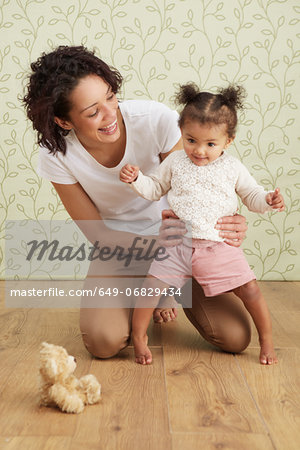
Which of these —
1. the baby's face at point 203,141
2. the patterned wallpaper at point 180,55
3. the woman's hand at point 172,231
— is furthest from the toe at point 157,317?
the patterned wallpaper at point 180,55

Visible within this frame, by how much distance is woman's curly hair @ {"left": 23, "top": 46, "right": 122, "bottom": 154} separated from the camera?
1.75 m

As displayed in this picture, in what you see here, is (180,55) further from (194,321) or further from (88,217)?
(194,321)

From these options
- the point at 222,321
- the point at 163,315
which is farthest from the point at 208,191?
the point at 163,315

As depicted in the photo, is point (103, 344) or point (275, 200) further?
point (103, 344)

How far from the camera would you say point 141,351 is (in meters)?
1.85

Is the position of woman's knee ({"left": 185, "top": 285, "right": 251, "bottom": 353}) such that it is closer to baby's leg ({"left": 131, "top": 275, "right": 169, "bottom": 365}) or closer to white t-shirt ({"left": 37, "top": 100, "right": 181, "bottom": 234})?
baby's leg ({"left": 131, "top": 275, "right": 169, "bottom": 365})

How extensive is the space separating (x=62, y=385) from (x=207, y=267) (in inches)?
23.9

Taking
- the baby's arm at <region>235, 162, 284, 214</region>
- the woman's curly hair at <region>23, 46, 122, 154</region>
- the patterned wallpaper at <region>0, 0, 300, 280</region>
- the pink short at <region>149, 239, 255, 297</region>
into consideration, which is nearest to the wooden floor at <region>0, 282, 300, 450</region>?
the pink short at <region>149, 239, 255, 297</region>

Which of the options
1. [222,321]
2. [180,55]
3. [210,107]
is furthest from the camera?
[180,55]

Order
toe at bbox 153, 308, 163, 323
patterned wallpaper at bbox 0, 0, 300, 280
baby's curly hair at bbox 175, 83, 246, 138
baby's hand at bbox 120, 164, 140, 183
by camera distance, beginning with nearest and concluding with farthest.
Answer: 1. baby's curly hair at bbox 175, 83, 246, 138
2. baby's hand at bbox 120, 164, 140, 183
3. toe at bbox 153, 308, 163, 323
4. patterned wallpaper at bbox 0, 0, 300, 280

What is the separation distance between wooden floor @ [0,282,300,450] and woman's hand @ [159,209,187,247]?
0.39 metres

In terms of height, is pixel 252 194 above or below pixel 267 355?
above

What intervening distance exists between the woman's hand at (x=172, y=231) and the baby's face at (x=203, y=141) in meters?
0.21

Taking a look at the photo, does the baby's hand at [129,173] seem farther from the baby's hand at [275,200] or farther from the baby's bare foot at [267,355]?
the baby's bare foot at [267,355]
